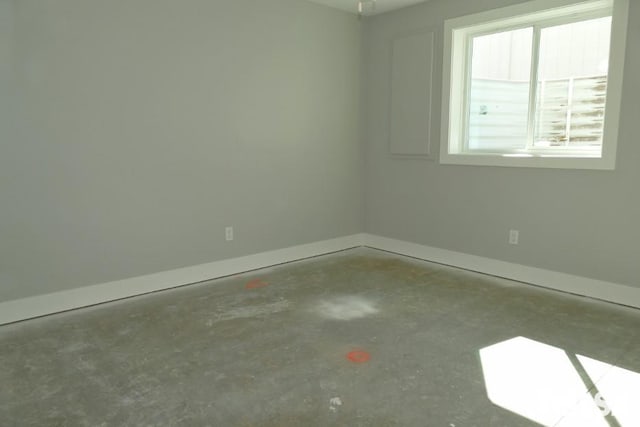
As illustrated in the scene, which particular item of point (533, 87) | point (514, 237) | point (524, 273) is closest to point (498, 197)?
point (514, 237)

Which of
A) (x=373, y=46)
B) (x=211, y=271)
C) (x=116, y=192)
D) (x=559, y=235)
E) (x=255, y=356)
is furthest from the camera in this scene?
(x=373, y=46)

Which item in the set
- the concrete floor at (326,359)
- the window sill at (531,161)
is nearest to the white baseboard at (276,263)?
the concrete floor at (326,359)

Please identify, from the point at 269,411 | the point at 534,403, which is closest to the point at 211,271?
the point at 269,411

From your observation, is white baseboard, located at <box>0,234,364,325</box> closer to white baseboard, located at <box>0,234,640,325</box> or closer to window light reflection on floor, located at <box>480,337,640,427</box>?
white baseboard, located at <box>0,234,640,325</box>

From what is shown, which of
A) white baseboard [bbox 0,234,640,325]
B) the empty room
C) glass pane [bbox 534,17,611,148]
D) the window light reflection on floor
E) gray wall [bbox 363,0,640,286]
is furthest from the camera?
glass pane [bbox 534,17,611,148]

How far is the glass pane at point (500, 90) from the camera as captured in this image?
395cm

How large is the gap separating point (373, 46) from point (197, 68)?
2092 millimetres

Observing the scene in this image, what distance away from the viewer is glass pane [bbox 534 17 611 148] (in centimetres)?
347

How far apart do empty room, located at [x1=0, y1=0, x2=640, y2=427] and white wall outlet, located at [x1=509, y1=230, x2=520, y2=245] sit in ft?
0.07

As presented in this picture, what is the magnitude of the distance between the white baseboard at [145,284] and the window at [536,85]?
178 centimetres

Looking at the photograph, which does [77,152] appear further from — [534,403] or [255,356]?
[534,403]

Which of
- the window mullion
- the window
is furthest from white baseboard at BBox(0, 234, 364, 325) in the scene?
the window mullion

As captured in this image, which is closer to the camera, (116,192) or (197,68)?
(116,192)

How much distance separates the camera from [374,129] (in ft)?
16.5
